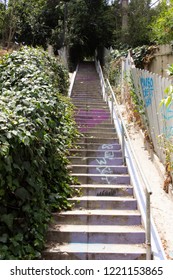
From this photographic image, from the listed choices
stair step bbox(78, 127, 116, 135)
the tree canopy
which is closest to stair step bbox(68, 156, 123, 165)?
stair step bbox(78, 127, 116, 135)

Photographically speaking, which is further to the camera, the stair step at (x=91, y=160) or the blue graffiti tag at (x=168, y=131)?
the stair step at (x=91, y=160)

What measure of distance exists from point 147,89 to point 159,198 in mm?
2685

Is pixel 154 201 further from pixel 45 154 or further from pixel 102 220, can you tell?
pixel 45 154

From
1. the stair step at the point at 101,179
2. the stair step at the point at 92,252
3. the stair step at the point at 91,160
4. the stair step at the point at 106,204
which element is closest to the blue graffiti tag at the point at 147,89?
the stair step at the point at 91,160

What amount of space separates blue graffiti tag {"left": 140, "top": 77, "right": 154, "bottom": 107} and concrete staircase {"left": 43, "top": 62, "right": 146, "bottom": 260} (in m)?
1.10

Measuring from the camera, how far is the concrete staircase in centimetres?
418

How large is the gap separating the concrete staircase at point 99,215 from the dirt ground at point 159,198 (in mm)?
278

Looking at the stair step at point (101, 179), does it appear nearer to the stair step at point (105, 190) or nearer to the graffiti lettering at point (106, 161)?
the graffiti lettering at point (106, 161)

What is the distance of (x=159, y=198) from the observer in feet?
17.3

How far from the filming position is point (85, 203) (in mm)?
5109

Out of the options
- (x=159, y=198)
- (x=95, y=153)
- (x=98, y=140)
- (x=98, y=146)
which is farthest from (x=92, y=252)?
(x=98, y=140)

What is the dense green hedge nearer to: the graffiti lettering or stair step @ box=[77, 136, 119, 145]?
the graffiti lettering

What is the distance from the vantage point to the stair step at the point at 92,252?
408 centimetres

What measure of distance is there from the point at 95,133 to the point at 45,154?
9.07 ft
